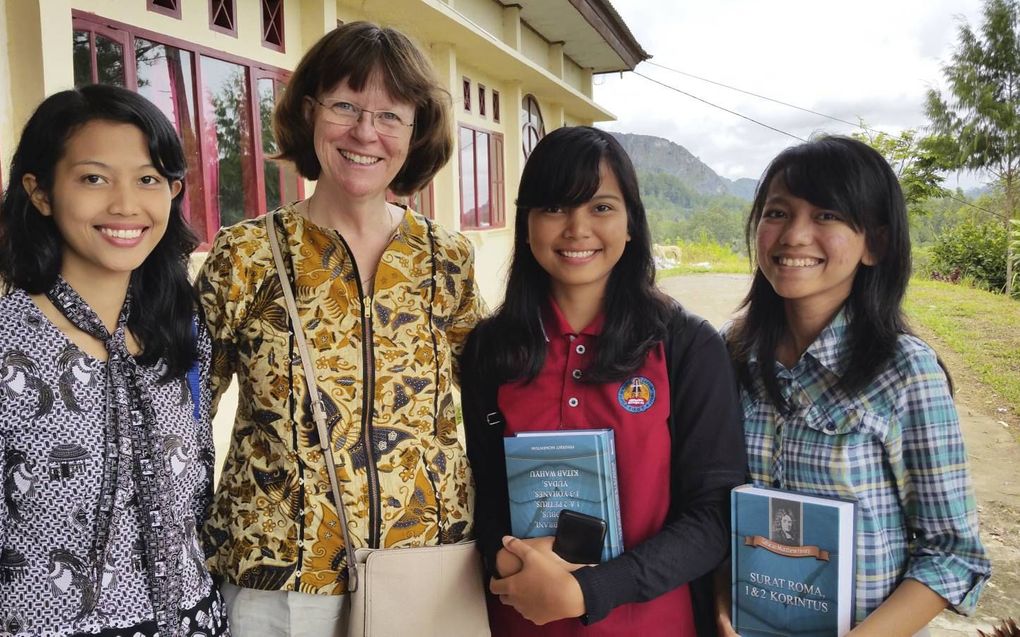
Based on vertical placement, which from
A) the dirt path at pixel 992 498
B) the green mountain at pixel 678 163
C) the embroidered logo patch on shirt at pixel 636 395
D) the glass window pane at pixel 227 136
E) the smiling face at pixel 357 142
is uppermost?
the green mountain at pixel 678 163

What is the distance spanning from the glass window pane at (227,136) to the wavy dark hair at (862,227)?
3.63m

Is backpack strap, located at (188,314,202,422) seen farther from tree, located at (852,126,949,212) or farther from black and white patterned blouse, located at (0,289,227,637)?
tree, located at (852,126,949,212)

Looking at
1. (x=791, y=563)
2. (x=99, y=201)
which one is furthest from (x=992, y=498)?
(x=99, y=201)

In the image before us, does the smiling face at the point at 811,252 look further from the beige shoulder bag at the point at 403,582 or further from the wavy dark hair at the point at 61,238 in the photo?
the wavy dark hair at the point at 61,238

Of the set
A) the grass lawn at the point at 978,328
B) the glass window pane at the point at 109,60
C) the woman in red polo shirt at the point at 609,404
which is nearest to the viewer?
the woman in red polo shirt at the point at 609,404

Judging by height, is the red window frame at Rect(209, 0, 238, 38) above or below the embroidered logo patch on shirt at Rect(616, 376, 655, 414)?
above

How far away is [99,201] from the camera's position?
1.38m

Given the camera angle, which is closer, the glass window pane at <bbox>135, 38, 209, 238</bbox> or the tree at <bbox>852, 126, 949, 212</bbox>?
the glass window pane at <bbox>135, 38, 209, 238</bbox>

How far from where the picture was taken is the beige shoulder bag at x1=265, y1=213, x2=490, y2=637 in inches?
60.2

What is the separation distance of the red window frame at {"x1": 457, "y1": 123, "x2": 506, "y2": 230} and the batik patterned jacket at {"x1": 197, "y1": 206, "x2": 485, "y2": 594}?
6804 mm

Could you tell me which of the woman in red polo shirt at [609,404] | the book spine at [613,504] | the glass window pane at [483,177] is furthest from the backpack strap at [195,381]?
the glass window pane at [483,177]

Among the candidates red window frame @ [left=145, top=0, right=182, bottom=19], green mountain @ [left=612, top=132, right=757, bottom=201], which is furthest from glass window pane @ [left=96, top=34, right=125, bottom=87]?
green mountain @ [left=612, top=132, right=757, bottom=201]

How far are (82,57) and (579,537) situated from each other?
3393mm

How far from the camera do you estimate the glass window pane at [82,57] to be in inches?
136
